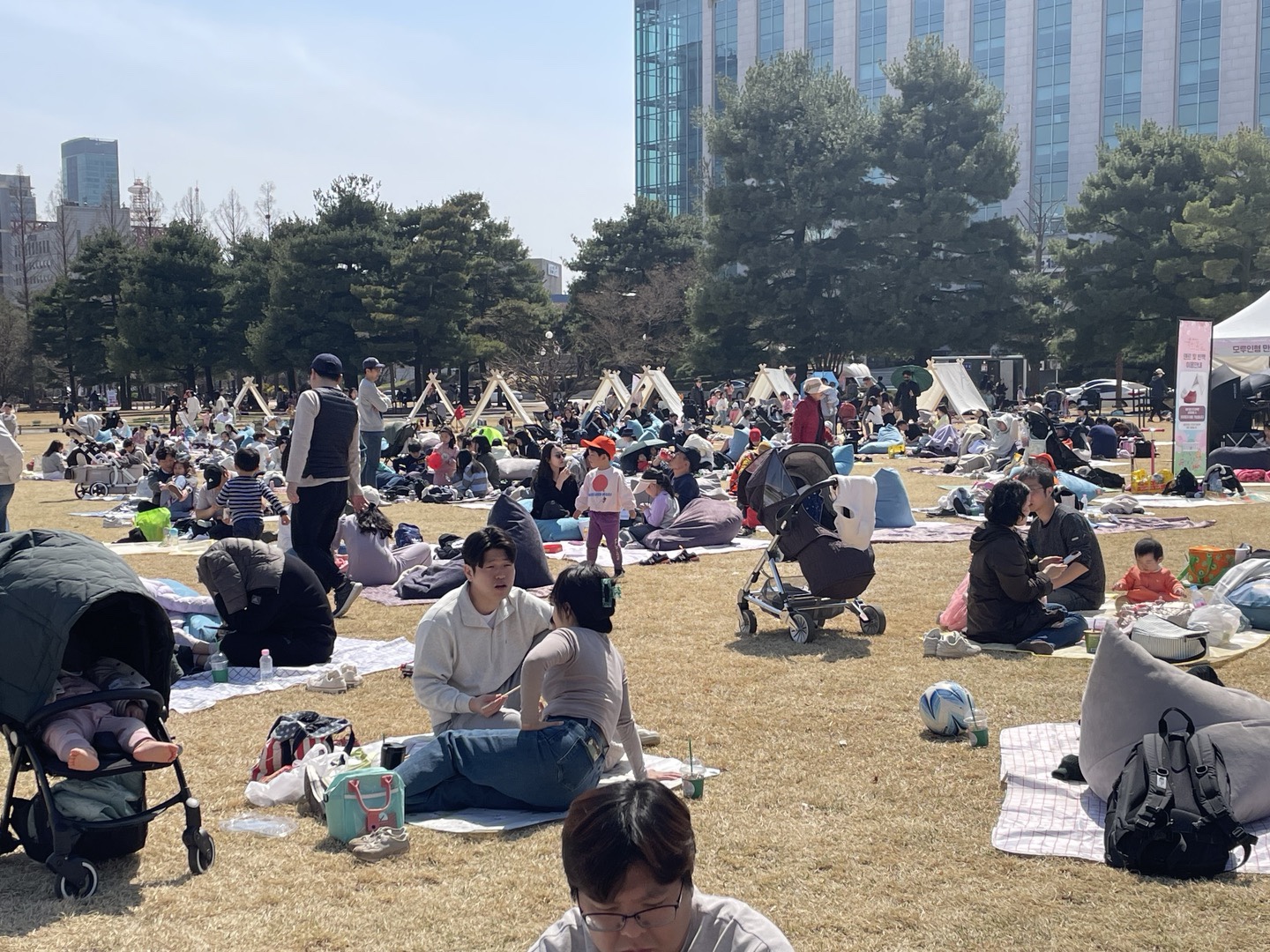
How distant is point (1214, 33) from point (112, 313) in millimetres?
50846

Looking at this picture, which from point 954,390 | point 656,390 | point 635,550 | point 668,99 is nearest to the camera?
point 635,550

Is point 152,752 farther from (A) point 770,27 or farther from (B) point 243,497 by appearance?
(A) point 770,27

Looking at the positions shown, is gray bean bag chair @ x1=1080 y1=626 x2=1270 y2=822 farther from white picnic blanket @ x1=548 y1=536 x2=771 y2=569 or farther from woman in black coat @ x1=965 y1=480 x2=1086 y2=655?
white picnic blanket @ x1=548 y1=536 x2=771 y2=569

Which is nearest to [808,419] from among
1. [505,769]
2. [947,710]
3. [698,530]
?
[698,530]

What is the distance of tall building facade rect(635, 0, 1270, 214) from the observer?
196 ft

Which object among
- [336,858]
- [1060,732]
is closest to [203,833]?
[336,858]

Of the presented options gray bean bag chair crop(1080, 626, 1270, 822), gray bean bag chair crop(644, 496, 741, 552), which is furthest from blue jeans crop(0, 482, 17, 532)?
gray bean bag chair crop(1080, 626, 1270, 822)

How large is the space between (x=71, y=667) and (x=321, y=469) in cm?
459

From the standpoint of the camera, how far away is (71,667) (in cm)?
466

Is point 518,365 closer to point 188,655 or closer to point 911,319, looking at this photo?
point 911,319

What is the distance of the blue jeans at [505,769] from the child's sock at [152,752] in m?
0.96

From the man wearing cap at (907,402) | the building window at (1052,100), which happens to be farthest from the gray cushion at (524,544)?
the building window at (1052,100)

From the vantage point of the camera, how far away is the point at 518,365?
139ft

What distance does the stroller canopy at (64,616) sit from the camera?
14.1 feet
